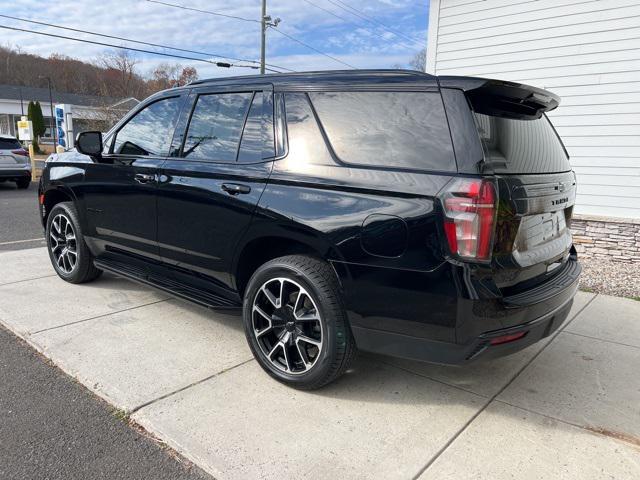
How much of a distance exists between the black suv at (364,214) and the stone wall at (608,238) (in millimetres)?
4080

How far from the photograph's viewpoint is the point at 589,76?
665 cm

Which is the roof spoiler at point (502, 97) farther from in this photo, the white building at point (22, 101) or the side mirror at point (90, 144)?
the white building at point (22, 101)

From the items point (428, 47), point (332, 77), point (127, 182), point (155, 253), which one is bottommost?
point (155, 253)

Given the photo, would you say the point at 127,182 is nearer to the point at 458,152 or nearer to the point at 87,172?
the point at 87,172

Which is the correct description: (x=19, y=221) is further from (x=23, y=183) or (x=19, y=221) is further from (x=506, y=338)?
(x=506, y=338)

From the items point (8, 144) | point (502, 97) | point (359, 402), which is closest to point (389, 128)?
point (502, 97)

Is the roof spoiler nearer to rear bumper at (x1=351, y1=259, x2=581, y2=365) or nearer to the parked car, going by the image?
rear bumper at (x1=351, y1=259, x2=581, y2=365)

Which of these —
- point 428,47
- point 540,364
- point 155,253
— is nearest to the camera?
point 540,364

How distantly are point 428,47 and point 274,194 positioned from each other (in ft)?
20.5

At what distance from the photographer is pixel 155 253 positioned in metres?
3.90

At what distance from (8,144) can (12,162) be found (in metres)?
0.54

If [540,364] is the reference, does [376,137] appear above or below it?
above

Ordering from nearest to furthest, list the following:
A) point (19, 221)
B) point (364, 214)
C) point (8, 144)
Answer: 1. point (364, 214)
2. point (19, 221)
3. point (8, 144)

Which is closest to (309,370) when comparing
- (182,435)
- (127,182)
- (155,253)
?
(182,435)
